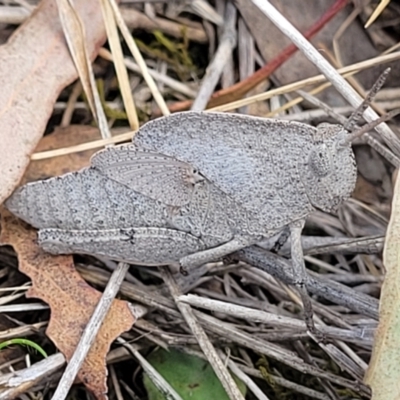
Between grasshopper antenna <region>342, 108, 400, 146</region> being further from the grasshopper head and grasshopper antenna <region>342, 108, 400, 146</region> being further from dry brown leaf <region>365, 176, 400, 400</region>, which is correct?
dry brown leaf <region>365, 176, 400, 400</region>

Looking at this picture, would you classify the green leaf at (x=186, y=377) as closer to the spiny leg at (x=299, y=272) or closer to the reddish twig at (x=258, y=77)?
the spiny leg at (x=299, y=272)

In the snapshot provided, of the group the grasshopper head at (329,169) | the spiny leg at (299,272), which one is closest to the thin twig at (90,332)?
the spiny leg at (299,272)

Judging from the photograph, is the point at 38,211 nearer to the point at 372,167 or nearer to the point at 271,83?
the point at 271,83

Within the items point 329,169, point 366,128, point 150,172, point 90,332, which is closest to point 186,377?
point 90,332

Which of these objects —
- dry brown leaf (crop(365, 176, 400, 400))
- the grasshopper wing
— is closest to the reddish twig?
the grasshopper wing

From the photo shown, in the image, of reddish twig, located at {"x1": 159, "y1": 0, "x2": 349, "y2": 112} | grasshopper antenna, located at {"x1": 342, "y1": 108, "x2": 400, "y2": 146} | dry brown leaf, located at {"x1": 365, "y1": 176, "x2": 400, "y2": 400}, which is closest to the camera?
dry brown leaf, located at {"x1": 365, "y1": 176, "x2": 400, "y2": 400}

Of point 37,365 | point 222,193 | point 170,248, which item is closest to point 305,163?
point 222,193
